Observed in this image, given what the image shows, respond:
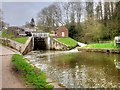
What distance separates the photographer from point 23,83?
11.1 m

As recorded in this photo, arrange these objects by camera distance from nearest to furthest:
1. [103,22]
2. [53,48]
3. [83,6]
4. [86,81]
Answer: [86,81] < [53,48] < [103,22] < [83,6]

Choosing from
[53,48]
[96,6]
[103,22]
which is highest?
[96,6]

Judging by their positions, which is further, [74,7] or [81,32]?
[74,7]

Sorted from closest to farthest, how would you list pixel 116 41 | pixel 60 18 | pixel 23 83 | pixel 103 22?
pixel 23 83
pixel 116 41
pixel 103 22
pixel 60 18

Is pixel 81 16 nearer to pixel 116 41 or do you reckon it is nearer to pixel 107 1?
pixel 107 1

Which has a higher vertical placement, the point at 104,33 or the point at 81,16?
the point at 81,16

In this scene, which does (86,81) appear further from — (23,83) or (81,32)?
(81,32)

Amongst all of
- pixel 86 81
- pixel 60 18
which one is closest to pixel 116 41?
pixel 86 81

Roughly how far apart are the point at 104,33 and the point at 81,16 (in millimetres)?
16270

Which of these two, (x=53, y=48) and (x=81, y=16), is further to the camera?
(x=81, y=16)

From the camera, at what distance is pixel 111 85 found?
12.3 metres

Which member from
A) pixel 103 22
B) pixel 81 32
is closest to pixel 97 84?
pixel 103 22

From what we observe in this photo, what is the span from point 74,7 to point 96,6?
325 inches

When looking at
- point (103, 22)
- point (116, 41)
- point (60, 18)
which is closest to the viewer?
point (116, 41)
